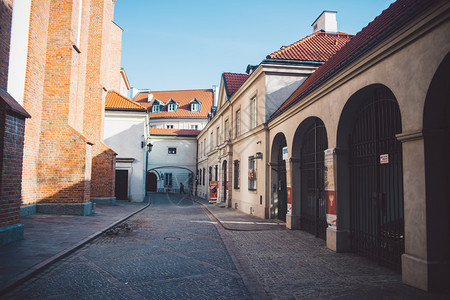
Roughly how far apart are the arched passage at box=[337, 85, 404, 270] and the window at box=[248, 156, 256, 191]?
26.0 ft

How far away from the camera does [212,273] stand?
5.75m

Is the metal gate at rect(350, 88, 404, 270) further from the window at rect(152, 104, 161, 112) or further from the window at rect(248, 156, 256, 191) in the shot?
the window at rect(152, 104, 161, 112)

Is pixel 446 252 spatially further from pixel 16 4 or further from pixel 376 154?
pixel 16 4

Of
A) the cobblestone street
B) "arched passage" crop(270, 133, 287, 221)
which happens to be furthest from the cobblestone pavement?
"arched passage" crop(270, 133, 287, 221)

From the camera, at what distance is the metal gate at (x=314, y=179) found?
947 cm

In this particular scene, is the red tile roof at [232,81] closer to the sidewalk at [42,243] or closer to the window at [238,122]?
the window at [238,122]

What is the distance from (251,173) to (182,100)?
40.0 meters

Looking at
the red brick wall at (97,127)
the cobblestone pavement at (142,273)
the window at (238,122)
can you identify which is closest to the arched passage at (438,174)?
the cobblestone pavement at (142,273)

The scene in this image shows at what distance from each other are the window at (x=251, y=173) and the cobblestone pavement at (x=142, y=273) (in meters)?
7.03

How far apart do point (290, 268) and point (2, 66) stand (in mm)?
8043

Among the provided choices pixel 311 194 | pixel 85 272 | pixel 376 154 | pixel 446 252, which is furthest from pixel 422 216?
pixel 311 194

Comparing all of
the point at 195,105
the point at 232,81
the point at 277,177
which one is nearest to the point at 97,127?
the point at 232,81

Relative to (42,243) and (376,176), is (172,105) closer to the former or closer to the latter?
(42,243)

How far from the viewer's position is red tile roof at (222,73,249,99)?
2145cm
